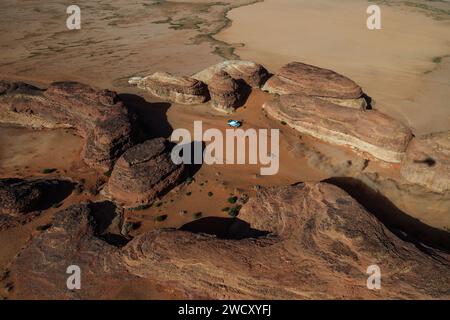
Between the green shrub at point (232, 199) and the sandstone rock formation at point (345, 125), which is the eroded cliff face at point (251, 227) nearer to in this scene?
the sandstone rock formation at point (345, 125)

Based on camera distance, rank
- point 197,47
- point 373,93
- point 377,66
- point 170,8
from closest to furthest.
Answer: point 373,93 → point 377,66 → point 197,47 → point 170,8

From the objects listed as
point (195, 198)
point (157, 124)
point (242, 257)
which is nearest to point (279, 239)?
point (242, 257)

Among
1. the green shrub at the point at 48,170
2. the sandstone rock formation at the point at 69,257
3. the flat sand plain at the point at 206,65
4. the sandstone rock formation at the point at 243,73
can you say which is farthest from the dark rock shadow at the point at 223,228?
the sandstone rock formation at the point at 243,73

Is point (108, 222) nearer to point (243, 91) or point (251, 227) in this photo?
point (251, 227)

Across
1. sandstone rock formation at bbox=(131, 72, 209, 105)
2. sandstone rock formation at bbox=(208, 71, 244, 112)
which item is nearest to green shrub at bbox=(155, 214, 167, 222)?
sandstone rock formation at bbox=(208, 71, 244, 112)

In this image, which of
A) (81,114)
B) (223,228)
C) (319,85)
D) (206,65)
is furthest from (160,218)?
(206,65)

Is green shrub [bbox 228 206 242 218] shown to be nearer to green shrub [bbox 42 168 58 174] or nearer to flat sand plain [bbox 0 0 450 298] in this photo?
flat sand plain [bbox 0 0 450 298]
